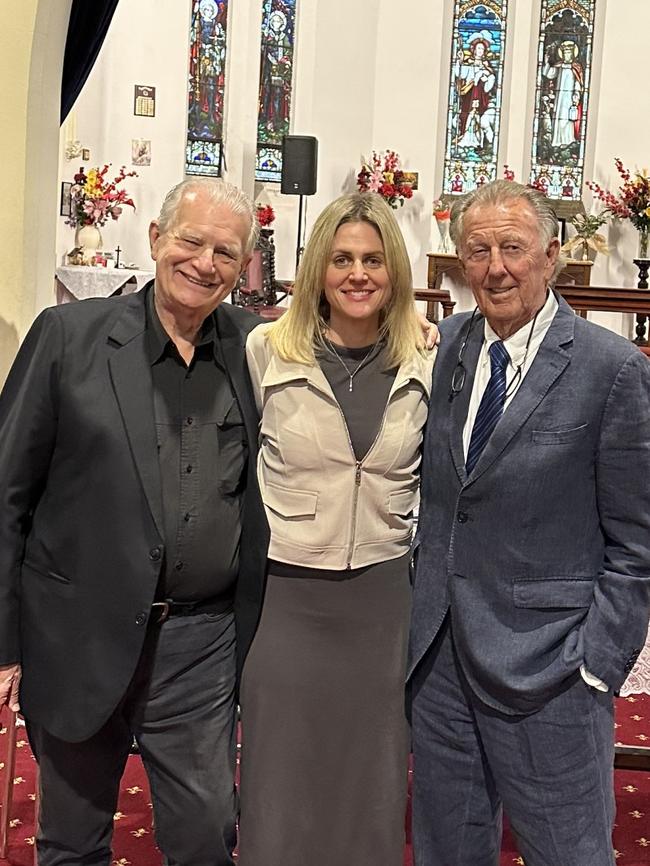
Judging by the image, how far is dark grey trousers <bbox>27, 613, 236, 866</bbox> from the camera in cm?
230

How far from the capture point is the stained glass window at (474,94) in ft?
40.1

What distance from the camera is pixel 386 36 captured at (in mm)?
11875

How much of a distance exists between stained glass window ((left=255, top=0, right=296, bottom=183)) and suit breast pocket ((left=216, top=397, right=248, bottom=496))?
9496mm

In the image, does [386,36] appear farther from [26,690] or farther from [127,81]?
[26,690]

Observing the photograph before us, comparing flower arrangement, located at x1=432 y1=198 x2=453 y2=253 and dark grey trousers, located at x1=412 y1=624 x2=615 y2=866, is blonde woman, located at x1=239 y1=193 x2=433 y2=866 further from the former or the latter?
flower arrangement, located at x1=432 y1=198 x2=453 y2=253

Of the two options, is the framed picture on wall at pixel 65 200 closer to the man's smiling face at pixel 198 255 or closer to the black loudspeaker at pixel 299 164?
the black loudspeaker at pixel 299 164

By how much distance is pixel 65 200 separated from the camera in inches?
376

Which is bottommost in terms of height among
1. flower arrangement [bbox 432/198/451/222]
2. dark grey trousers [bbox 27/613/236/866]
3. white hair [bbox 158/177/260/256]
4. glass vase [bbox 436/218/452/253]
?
dark grey trousers [bbox 27/613/236/866]

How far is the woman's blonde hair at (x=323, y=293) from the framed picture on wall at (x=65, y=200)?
294 inches

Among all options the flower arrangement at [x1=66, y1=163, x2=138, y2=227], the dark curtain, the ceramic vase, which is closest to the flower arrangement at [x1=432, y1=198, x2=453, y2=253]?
the flower arrangement at [x1=66, y1=163, x2=138, y2=227]

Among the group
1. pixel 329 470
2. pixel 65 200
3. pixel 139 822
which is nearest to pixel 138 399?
pixel 329 470

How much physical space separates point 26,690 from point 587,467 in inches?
47.2

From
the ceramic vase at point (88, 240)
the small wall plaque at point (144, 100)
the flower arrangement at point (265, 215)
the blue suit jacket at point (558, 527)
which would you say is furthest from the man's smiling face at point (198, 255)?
the small wall plaque at point (144, 100)

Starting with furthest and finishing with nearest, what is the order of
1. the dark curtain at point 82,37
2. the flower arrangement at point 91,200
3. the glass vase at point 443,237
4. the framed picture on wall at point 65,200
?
1. the glass vase at point 443,237
2. the framed picture on wall at point 65,200
3. the flower arrangement at point 91,200
4. the dark curtain at point 82,37
